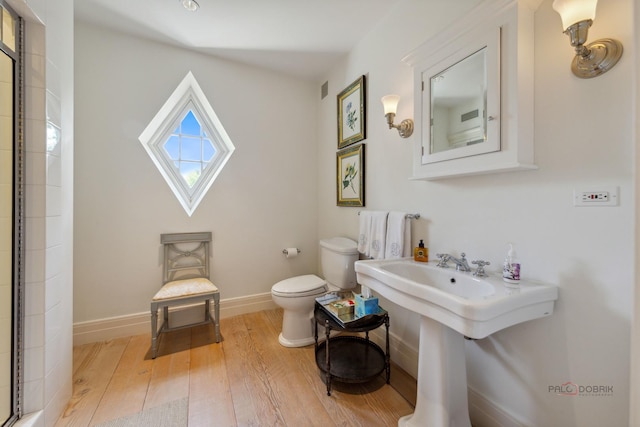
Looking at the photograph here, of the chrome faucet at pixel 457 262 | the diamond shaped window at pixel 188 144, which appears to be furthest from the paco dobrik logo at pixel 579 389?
the diamond shaped window at pixel 188 144

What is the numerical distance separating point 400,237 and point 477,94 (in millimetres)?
885

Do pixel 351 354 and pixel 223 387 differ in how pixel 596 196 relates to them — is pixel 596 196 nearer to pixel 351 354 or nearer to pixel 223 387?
pixel 351 354

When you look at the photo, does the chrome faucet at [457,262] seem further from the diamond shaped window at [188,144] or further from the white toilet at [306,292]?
the diamond shaped window at [188,144]

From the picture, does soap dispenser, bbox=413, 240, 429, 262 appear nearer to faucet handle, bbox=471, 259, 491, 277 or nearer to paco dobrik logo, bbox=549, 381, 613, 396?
faucet handle, bbox=471, 259, 491, 277

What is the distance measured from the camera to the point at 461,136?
1.27m

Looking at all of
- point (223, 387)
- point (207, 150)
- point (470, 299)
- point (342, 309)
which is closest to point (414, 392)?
point (342, 309)

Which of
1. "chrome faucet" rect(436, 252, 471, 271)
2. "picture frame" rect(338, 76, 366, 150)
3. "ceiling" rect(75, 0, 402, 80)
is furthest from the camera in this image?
"picture frame" rect(338, 76, 366, 150)

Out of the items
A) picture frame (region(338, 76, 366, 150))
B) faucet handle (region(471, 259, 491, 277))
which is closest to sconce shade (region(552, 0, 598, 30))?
faucet handle (region(471, 259, 491, 277))

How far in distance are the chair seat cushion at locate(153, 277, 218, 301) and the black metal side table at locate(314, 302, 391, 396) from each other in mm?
947

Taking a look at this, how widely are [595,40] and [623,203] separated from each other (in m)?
0.60

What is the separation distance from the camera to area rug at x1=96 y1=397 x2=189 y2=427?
1.27 meters

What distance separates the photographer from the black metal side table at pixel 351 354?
1.49 meters

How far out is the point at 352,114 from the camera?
2.26m

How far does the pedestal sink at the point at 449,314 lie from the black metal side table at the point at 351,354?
30 centimetres
